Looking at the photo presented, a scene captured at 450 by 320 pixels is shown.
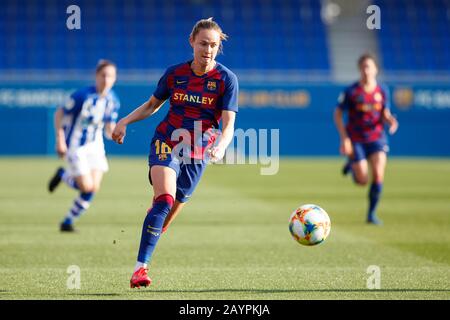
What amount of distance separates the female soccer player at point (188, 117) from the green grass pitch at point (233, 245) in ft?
2.76

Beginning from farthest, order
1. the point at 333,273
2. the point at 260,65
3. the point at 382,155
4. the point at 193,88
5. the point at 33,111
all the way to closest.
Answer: the point at 260,65, the point at 33,111, the point at 382,155, the point at 333,273, the point at 193,88

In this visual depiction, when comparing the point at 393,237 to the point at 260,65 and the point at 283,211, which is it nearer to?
the point at 283,211

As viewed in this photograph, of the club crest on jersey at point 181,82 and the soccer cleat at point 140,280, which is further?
the club crest on jersey at point 181,82

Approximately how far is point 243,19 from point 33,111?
10099 millimetres

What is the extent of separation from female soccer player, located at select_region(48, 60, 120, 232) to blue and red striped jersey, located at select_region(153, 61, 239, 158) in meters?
4.39

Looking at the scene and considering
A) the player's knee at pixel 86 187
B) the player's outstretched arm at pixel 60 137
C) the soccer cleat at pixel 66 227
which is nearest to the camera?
the soccer cleat at pixel 66 227

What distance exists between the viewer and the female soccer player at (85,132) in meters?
11.6

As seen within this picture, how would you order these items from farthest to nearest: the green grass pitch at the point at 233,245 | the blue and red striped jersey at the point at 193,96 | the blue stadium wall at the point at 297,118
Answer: the blue stadium wall at the point at 297,118, the blue and red striped jersey at the point at 193,96, the green grass pitch at the point at 233,245

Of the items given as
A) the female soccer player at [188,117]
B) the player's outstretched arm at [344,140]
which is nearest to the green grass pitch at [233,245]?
the female soccer player at [188,117]

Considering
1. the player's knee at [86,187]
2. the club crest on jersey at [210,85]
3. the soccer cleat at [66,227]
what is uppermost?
the club crest on jersey at [210,85]

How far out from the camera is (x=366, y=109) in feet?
43.0

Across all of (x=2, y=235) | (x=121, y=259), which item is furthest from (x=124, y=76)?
(x=121, y=259)

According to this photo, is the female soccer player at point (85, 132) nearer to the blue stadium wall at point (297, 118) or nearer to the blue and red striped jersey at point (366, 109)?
the blue and red striped jersey at point (366, 109)
